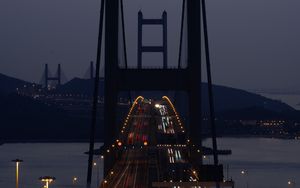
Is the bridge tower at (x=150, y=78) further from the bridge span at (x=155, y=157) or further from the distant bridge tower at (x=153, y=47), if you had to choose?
the distant bridge tower at (x=153, y=47)

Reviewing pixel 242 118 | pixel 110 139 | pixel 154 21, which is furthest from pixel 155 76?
pixel 242 118

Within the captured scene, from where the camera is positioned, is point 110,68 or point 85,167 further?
point 85,167

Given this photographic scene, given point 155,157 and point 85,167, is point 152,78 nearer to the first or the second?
point 155,157

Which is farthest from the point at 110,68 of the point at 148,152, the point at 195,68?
the point at 148,152

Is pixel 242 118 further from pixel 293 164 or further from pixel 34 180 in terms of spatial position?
pixel 34 180

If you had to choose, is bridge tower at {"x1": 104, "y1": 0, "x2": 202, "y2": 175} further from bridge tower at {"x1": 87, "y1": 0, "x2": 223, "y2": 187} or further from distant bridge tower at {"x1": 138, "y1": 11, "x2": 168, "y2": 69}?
distant bridge tower at {"x1": 138, "y1": 11, "x2": 168, "y2": 69}

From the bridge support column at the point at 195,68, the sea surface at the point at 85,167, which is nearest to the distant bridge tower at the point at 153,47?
the sea surface at the point at 85,167
